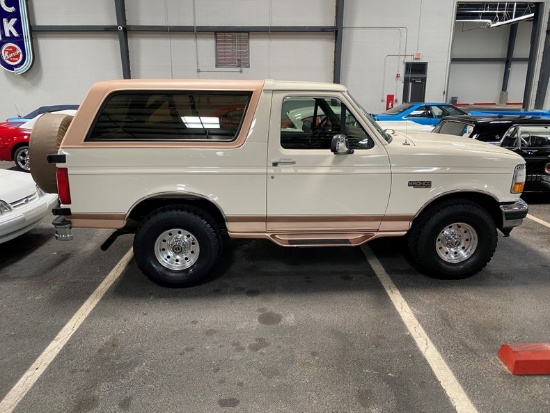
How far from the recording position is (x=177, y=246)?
4082mm

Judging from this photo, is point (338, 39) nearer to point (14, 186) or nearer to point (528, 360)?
point (14, 186)

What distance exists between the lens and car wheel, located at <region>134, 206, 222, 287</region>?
3.95 metres

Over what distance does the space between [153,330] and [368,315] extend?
6.28ft

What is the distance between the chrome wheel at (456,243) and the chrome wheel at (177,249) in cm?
255

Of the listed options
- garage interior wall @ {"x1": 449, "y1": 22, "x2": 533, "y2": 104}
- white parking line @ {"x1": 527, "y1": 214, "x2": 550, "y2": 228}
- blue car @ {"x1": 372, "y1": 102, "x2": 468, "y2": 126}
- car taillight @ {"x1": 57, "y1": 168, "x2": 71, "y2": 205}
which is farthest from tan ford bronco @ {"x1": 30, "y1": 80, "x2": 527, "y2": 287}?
garage interior wall @ {"x1": 449, "y1": 22, "x2": 533, "y2": 104}

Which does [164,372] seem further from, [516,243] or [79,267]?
[516,243]

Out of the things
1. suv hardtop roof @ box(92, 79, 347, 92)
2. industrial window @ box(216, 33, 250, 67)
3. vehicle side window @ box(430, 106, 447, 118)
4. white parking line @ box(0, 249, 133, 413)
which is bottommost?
white parking line @ box(0, 249, 133, 413)

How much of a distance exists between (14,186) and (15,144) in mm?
5638

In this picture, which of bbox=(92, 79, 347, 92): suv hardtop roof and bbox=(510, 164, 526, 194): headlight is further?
bbox=(510, 164, 526, 194): headlight

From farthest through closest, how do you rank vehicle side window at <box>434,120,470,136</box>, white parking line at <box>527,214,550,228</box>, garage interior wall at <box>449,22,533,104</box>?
garage interior wall at <box>449,22,533,104</box>
vehicle side window at <box>434,120,470,136</box>
white parking line at <box>527,214,550,228</box>

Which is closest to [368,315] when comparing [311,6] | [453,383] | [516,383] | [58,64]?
[453,383]

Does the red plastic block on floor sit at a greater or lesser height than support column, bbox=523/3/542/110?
lesser

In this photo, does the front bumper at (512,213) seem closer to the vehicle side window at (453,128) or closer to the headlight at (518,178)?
the headlight at (518,178)

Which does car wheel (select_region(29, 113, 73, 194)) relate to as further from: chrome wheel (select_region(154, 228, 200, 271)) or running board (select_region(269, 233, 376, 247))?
running board (select_region(269, 233, 376, 247))
